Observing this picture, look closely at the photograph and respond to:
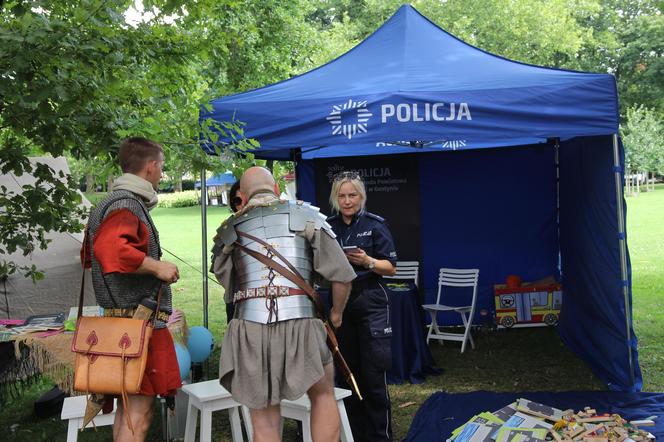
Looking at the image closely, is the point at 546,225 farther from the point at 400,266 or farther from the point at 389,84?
the point at 389,84

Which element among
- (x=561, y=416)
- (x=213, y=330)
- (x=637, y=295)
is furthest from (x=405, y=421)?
(x=637, y=295)

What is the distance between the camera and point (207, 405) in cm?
346

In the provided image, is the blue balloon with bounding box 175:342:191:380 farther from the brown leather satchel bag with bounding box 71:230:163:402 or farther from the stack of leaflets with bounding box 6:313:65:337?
the brown leather satchel bag with bounding box 71:230:163:402

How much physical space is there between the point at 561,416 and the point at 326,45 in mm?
12583

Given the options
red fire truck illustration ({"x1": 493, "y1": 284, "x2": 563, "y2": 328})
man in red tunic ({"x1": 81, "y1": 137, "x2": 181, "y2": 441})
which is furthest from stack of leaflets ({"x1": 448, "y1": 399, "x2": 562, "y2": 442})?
red fire truck illustration ({"x1": 493, "y1": 284, "x2": 563, "y2": 328})

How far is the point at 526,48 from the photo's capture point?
25375 millimetres

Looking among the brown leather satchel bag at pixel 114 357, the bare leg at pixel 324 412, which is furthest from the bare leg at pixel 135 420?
the bare leg at pixel 324 412

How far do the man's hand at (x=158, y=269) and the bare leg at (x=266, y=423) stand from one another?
2.15ft

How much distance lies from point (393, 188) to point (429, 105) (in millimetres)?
2904

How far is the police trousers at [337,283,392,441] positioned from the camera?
3.76 meters

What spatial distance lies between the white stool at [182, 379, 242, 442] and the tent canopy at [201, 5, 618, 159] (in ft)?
5.40

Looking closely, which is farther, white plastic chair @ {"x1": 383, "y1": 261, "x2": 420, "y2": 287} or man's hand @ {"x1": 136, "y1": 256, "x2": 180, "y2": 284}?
white plastic chair @ {"x1": 383, "y1": 261, "x2": 420, "y2": 287}

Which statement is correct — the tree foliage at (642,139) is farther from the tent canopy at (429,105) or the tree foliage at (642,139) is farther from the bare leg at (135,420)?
the bare leg at (135,420)

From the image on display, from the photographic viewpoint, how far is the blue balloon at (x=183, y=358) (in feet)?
13.0
